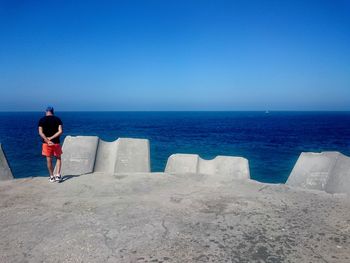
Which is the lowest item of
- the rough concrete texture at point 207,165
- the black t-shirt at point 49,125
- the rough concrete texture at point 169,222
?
the rough concrete texture at point 169,222

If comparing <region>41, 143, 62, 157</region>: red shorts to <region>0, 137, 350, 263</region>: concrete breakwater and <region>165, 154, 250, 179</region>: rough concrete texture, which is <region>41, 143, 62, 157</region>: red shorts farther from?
<region>165, 154, 250, 179</region>: rough concrete texture

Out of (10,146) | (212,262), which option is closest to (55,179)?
(212,262)

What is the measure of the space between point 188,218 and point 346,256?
2214 mm

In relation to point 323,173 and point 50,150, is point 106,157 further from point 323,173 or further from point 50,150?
point 323,173

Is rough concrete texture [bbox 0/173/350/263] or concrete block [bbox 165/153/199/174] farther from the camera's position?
concrete block [bbox 165/153/199/174]

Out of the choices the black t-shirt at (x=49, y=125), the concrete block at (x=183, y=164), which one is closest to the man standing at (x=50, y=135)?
the black t-shirt at (x=49, y=125)

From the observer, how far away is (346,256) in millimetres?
3646

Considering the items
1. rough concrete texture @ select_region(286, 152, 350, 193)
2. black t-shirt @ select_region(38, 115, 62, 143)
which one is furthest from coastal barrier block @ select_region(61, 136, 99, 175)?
rough concrete texture @ select_region(286, 152, 350, 193)

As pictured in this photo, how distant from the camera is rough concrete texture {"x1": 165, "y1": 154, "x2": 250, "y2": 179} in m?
8.26

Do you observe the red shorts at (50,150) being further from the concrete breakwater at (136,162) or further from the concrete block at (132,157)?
the concrete block at (132,157)

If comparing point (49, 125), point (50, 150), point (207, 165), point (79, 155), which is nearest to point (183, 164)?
point (207, 165)

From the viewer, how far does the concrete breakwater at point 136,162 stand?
742 cm

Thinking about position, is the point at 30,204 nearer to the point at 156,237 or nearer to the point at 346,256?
the point at 156,237

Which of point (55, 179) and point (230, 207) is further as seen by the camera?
point (55, 179)
